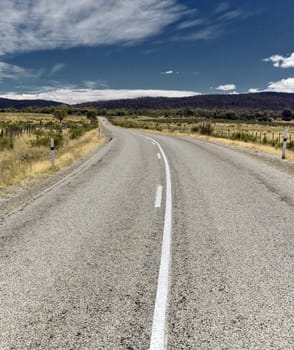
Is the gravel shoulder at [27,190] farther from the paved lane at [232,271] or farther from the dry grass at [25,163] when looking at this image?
the paved lane at [232,271]

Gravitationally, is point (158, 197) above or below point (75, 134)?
below

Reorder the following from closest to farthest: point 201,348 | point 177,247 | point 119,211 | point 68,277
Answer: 1. point 201,348
2. point 68,277
3. point 177,247
4. point 119,211

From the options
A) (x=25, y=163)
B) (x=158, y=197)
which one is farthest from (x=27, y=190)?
(x=25, y=163)

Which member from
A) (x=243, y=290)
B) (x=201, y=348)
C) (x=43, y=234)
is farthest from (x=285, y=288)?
(x=43, y=234)

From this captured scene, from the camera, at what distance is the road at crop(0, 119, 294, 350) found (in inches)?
112

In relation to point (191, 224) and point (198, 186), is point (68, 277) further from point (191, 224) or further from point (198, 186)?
point (198, 186)

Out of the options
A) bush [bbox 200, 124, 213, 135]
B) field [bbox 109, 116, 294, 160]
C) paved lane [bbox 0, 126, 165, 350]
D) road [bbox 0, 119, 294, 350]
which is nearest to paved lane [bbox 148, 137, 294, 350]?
road [bbox 0, 119, 294, 350]

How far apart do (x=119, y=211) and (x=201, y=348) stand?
168 inches

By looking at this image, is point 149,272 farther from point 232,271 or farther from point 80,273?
point 232,271

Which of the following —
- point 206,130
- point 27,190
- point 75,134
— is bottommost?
point 27,190

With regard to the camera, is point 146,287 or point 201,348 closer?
point 201,348

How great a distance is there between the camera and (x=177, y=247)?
15.6 ft

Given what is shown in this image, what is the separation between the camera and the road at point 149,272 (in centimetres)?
283

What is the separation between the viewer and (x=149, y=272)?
13.1 feet
